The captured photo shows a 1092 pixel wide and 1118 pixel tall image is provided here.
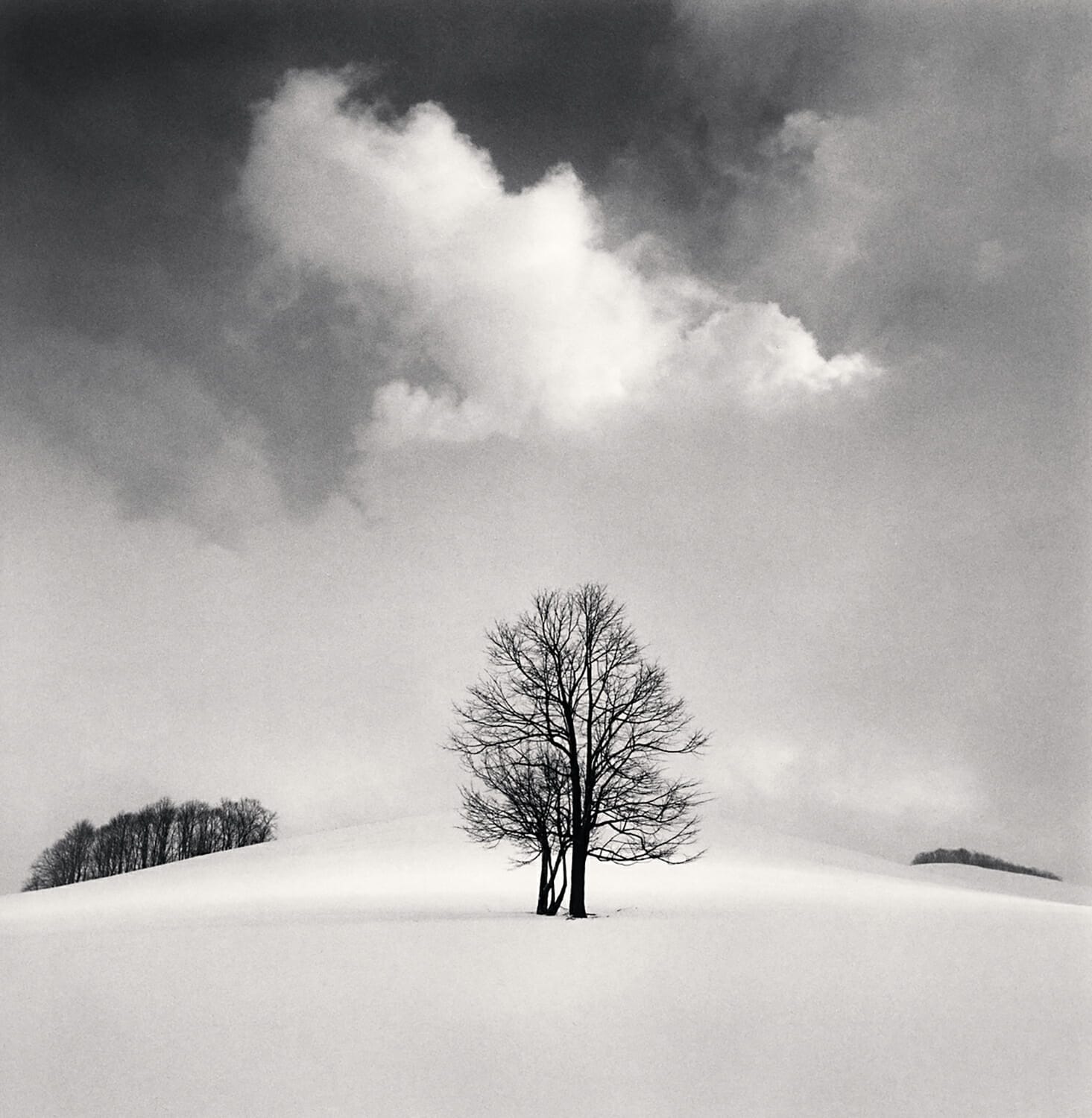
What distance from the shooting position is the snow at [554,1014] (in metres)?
8.08

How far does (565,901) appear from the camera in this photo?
29516 mm

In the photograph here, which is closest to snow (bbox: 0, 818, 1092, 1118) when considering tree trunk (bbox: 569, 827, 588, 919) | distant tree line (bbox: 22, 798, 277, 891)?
tree trunk (bbox: 569, 827, 588, 919)

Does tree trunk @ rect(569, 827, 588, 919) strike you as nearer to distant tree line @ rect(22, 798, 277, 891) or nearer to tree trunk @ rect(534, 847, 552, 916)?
tree trunk @ rect(534, 847, 552, 916)

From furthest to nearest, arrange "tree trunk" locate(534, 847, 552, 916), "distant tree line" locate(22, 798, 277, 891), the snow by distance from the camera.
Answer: "distant tree line" locate(22, 798, 277, 891), "tree trunk" locate(534, 847, 552, 916), the snow

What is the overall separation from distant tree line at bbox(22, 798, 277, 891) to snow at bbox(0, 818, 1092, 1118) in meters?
59.2

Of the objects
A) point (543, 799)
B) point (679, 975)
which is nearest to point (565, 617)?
point (543, 799)

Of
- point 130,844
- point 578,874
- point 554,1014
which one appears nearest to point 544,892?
point 578,874

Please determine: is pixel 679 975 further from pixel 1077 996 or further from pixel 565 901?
pixel 565 901

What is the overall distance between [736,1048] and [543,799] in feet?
49.0

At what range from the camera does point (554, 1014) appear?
10.7m

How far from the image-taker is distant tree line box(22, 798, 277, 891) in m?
74.0

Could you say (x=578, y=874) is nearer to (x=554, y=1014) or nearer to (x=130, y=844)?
(x=554, y=1014)

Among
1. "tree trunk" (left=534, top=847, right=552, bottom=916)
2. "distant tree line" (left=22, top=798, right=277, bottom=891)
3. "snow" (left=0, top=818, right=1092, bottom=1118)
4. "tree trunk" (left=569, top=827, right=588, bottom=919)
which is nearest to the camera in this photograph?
"snow" (left=0, top=818, right=1092, bottom=1118)

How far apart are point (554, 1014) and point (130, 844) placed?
251 feet
